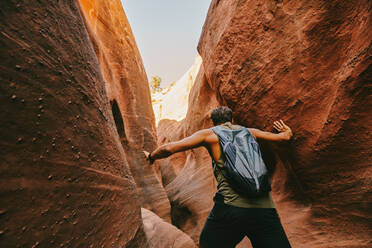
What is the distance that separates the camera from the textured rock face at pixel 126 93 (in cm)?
493

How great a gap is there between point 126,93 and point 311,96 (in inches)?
190

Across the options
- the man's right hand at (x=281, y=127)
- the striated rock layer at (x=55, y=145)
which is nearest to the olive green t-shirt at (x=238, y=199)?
the striated rock layer at (x=55, y=145)

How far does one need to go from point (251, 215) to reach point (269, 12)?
2.61 meters

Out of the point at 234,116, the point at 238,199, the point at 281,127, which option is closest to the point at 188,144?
the point at 238,199

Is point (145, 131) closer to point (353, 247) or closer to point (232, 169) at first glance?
point (232, 169)

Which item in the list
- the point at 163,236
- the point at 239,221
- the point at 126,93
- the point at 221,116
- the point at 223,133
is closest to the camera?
the point at 239,221

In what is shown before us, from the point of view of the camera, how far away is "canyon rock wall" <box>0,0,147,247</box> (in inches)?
33.9

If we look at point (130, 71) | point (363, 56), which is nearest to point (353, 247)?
point (363, 56)

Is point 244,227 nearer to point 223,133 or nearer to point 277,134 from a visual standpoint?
point 223,133

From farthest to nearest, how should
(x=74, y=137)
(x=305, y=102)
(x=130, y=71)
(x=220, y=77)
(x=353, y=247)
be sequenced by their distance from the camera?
(x=130, y=71)
(x=220, y=77)
(x=305, y=102)
(x=353, y=247)
(x=74, y=137)

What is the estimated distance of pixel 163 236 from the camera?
250 centimetres

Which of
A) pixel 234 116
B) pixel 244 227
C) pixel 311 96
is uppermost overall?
pixel 234 116

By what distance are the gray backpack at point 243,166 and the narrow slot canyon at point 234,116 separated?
1.07 m

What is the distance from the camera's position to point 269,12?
2518 mm
